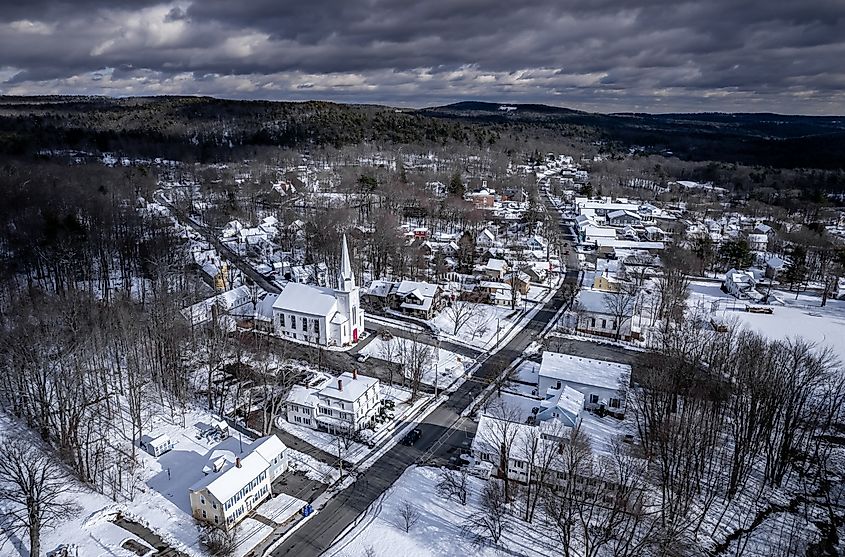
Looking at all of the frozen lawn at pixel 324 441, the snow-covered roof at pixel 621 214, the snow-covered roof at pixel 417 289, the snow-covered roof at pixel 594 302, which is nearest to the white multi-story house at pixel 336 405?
the frozen lawn at pixel 324 441

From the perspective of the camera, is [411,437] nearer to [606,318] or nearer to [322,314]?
[322,314]

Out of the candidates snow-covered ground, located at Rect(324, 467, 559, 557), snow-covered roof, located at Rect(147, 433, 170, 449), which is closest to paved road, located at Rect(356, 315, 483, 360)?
snow-covered ground, located at Rect(324, 467, 559, 557)

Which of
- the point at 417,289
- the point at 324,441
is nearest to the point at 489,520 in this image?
the point at 324,441

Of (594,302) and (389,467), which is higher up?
(594,302)

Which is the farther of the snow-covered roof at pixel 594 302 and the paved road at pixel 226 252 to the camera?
the paved road at pixel 226 252

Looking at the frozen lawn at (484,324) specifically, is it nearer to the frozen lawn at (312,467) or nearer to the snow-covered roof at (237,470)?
the frozen lawn at (312,467)

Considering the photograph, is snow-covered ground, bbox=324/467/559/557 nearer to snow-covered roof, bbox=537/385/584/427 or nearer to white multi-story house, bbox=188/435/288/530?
white multi-story house, bbox=188/435/288/530
